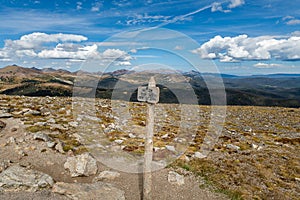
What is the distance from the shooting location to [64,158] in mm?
17000

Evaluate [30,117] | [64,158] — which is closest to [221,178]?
[64,158]

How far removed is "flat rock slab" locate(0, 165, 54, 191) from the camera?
12.3 metres

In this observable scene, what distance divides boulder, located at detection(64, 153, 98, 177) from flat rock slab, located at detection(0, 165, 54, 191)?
→ 6.12ft

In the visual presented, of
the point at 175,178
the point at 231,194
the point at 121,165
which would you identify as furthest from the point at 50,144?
the point at 231,194

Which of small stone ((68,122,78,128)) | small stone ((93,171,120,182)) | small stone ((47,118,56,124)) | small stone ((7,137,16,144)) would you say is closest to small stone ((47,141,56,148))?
small stone ((7,137,16,144))

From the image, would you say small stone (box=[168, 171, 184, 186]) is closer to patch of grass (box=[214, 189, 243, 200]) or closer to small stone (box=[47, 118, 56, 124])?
patch of grass (box=[214, 189, 243, 200])

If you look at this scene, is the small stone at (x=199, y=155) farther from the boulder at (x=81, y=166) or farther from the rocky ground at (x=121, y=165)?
the boulder at (x=81, y=166)

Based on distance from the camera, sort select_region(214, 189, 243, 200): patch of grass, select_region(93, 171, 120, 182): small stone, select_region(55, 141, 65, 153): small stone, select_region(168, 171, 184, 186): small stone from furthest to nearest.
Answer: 1. select_region(55, 141, 65, 153): small stone
2. select_region(168, 171, 184, 186): small stone
3. select_region(93, 171, 120, 182): small stone
4. select_region(214, 189, 243, 200): patch of grass

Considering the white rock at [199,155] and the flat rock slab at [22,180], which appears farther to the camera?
the white rock at [199,155]

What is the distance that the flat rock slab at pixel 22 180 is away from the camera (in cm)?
1229

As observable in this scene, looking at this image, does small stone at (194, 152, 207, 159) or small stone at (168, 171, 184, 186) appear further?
small stone at (194, 152, 207, 159)

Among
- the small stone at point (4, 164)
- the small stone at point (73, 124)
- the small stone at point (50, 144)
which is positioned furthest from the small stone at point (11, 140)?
the small stone at point (73, 124)

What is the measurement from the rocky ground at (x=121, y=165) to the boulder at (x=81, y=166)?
2 cm

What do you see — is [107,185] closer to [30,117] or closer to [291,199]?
[291,199]
